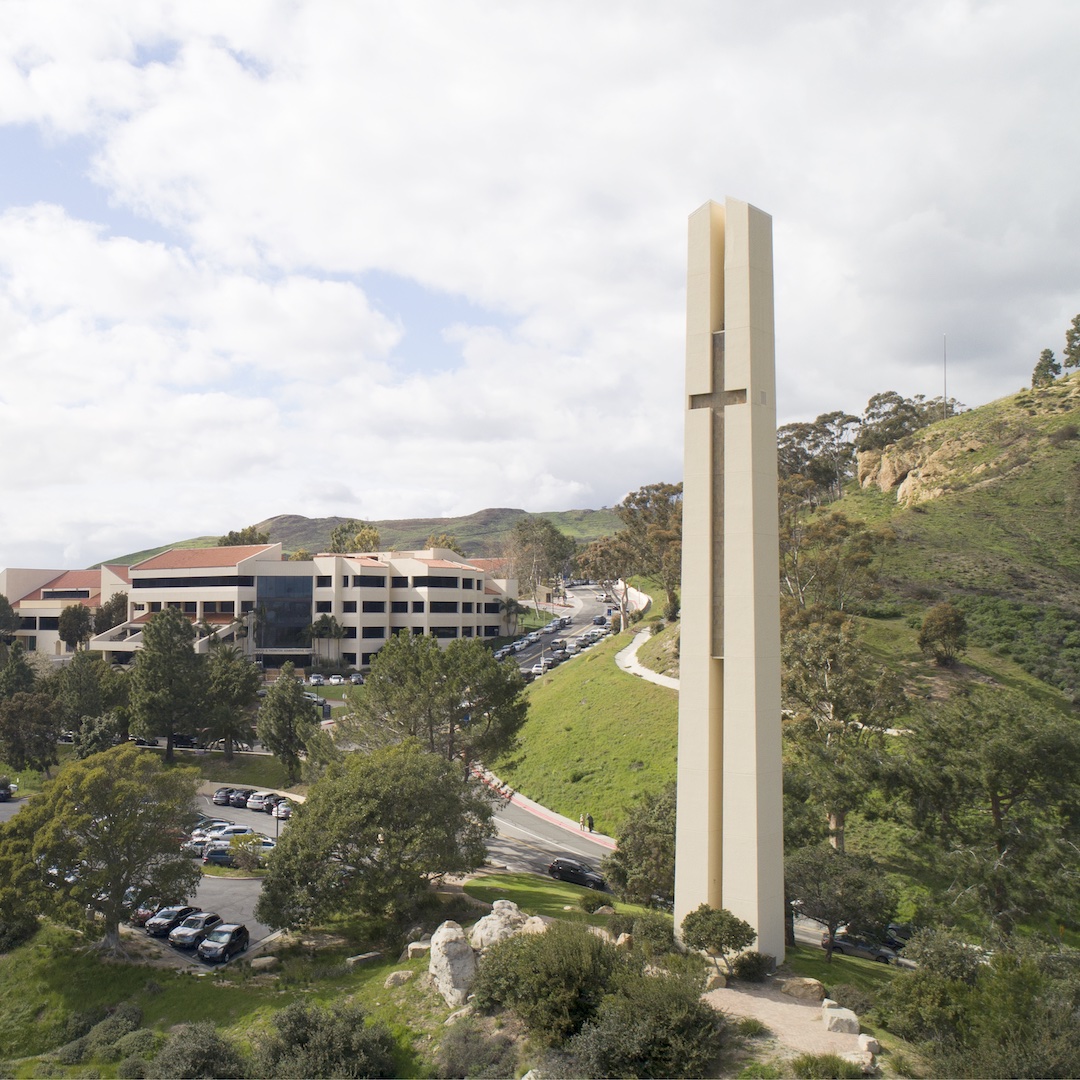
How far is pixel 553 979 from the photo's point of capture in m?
16.2

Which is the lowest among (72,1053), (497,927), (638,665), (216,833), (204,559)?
(72,1053)

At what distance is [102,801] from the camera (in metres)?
26.5

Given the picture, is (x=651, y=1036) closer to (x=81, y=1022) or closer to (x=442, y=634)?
(x=81, y=1022)

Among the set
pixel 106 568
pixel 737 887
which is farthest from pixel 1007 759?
pixel 106 568

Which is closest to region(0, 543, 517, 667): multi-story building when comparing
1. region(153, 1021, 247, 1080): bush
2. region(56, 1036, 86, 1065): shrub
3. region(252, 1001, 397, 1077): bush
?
region(56, 1036, 86, 1065): shrub

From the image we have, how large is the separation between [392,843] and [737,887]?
10.3 meters

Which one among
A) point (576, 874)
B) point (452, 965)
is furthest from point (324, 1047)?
point (576, 874)

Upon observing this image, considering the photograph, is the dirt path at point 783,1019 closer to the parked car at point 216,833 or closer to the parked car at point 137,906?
the parked car at point 137,906

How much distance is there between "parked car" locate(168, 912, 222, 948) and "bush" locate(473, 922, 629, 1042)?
13799mm

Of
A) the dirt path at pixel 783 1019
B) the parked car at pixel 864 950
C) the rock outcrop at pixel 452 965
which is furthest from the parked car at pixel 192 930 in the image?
the parked car at pixel 864 950

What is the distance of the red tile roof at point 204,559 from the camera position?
276ft

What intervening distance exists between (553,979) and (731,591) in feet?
32.8

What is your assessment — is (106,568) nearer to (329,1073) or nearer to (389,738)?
(389,738)

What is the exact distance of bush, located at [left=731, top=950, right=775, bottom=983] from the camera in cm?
1880
